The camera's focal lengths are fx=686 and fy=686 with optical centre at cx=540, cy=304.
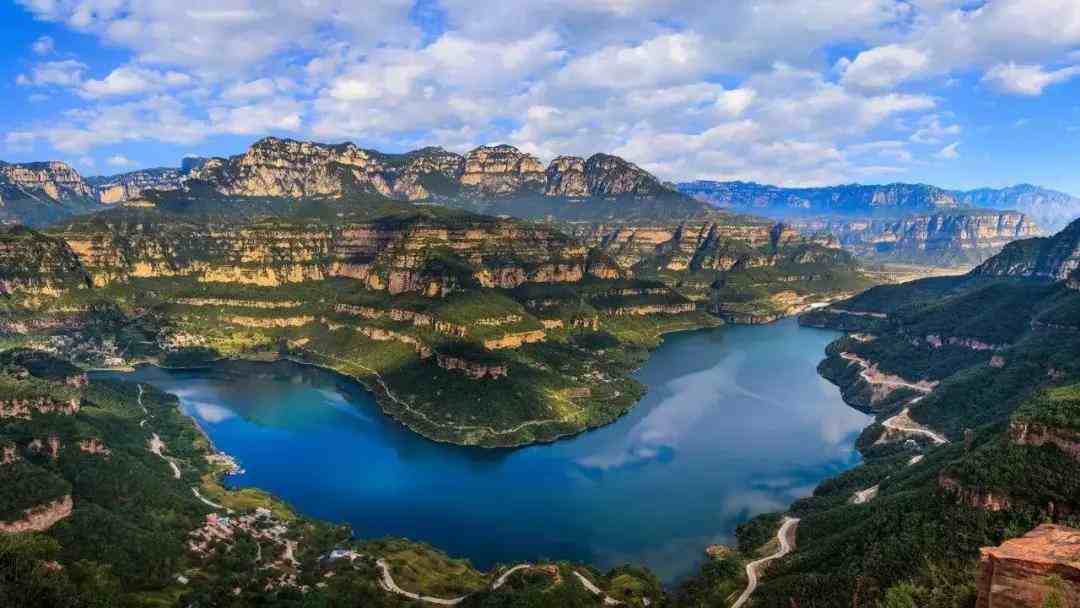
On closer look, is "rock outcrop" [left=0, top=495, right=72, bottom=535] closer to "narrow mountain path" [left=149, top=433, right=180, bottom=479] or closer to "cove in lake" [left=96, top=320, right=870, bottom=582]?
"narrow mountain path" [left=149, top=433, right=180, bottom=479]

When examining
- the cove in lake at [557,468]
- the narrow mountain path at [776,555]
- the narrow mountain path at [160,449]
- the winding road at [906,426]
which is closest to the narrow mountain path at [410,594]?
the cove in lake at [557,468]

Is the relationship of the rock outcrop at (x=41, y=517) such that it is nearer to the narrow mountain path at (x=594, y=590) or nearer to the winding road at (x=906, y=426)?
the narrow mountain path at (x=594, y=590)

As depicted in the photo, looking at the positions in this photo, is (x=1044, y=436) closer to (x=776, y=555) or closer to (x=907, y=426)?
(x=776, y=555)

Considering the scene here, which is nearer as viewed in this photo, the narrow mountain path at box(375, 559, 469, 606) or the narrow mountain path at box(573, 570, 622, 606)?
the narrow mountain path at box(573, 570, 622, 606)

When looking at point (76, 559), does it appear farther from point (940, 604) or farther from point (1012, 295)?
point (1012, 295)

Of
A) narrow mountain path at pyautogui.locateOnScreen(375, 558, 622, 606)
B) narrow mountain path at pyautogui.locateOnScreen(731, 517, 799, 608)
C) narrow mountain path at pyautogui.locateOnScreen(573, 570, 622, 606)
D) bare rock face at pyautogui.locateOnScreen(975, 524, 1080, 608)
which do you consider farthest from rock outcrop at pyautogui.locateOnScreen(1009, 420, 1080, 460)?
narrow mountain path at pyautogui.locateOnScreen(375, 558, 622, 606)

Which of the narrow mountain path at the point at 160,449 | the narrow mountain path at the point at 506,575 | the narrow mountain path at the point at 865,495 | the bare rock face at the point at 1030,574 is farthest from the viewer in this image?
the narrow mountain path at the point at 160,449

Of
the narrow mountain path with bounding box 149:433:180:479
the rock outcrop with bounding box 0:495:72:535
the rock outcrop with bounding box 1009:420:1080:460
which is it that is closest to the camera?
the rock outcrop with bounding box 1009:420:1080:460
